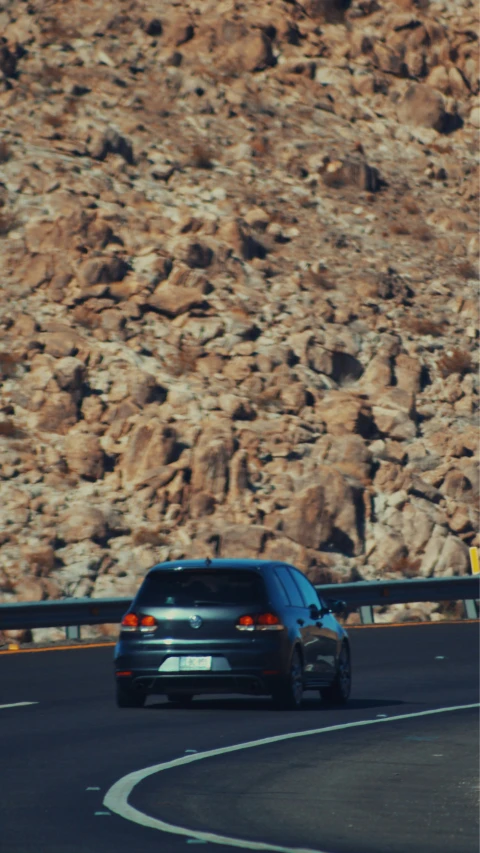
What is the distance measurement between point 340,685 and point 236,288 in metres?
21.7

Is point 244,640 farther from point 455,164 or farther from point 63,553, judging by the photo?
point 455,164

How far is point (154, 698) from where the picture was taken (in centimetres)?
1716

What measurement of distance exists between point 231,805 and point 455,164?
37.4 metres

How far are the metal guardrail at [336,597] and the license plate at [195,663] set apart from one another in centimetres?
751

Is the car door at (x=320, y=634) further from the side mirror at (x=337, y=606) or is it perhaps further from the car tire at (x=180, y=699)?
the car tire at (x=180, y=699)

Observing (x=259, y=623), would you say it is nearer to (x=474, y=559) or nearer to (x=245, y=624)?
(x=245, y=624)

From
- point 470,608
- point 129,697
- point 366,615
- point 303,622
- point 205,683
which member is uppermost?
point 303,622

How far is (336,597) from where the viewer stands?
26.3m

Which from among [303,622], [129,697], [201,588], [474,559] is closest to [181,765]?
[201,588]

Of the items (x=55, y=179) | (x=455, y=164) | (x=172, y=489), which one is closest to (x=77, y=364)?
(x=172, y=489)

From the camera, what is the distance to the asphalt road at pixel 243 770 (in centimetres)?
862

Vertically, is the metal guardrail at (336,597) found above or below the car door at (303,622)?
below

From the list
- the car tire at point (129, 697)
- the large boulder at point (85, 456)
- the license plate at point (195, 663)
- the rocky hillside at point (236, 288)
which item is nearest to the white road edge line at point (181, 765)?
the license plate at point (195, 663)

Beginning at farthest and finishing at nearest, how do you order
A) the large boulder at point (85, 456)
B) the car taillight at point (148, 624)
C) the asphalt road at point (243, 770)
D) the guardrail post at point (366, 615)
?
1. the large boulder at point (85, 456)
2. the guardrail post at point (366, 615)
3. the car taillight at point (148, 624)
4. the asphalt road at point (243, 770)
